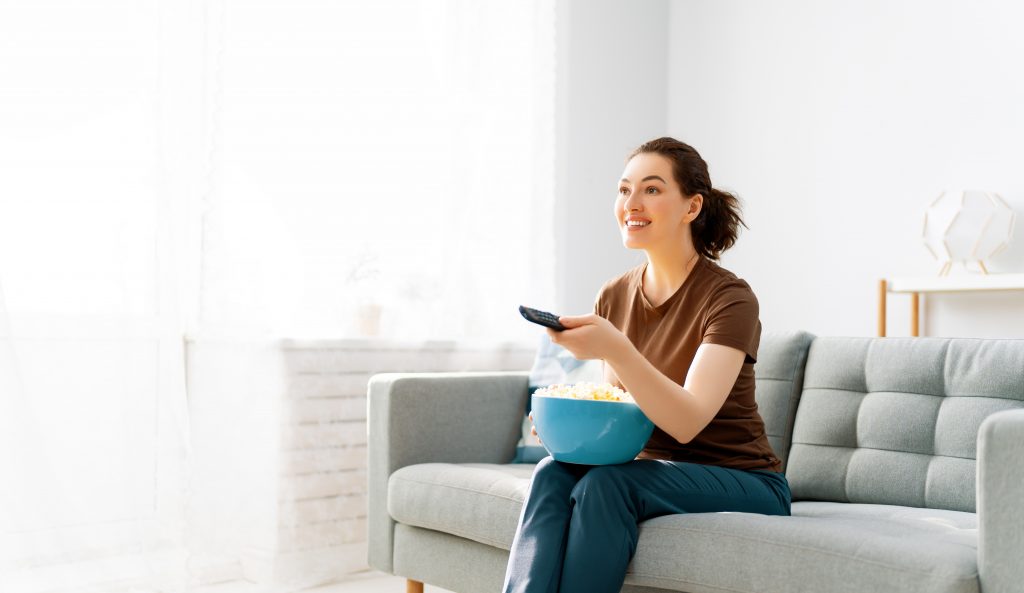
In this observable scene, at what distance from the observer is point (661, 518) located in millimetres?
1626

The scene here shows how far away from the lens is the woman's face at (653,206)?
6.03 ft

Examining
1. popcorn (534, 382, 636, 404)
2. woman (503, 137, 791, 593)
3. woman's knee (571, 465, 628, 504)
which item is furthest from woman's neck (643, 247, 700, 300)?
woman's knee (571, 465, 628, 504)

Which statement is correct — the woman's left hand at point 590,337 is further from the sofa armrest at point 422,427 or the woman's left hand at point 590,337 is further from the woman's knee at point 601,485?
the sofa armrest at point 422,427

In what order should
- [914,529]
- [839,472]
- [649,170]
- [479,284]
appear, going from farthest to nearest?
[479,284]
[839,472]
[649,170]
[914,529]

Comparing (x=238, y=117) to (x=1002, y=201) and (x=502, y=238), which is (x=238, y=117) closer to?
(x=502, y=238)

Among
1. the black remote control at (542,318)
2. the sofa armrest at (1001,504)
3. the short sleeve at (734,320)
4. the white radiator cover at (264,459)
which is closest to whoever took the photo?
the sofa armrest at (1001,504)

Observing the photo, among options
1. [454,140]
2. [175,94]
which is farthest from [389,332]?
[175,94]

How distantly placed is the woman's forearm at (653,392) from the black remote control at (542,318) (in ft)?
0.33

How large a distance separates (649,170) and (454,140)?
154 centimetres

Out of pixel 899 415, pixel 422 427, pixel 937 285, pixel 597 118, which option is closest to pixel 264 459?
pixel 422 427

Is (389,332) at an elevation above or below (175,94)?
below

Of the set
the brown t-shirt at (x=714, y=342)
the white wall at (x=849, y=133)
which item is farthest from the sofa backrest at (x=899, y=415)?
the white wall at (x=849, y=133)

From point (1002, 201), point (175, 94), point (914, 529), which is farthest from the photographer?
point (1002, 201)

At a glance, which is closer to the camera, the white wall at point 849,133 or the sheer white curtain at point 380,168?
the sheer white curtain at point 380,168
